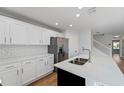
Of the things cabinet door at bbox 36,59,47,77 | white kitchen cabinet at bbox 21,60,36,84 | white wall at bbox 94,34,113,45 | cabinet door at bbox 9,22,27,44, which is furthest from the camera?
white wall at bbox 94,34,113,45

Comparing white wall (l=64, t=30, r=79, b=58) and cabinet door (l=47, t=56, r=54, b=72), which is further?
white wall (l=64, t=30, r=79, b=58)

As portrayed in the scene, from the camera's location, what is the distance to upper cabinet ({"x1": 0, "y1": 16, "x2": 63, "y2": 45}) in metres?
2.88

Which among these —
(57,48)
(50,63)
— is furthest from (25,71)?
(57,48)

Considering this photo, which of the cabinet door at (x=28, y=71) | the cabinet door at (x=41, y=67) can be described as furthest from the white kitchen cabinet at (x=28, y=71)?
the cabinet door at (x=41, y=67)

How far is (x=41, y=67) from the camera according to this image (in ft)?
14.4

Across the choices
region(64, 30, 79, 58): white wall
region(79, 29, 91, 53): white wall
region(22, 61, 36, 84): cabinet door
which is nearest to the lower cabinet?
region(22, 61, 36, 84): cabinet door

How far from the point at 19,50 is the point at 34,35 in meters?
0.78

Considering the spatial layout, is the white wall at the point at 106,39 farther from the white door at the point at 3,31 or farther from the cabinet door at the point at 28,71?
the white door at the point at 3,31

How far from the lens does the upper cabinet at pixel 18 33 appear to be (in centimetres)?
288

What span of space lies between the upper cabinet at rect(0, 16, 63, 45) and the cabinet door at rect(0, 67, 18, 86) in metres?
0.73

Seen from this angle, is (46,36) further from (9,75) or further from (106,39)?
(106,39)

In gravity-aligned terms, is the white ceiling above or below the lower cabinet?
above

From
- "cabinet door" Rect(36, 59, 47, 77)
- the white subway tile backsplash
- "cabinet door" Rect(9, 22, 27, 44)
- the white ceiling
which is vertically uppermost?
the white ceiling

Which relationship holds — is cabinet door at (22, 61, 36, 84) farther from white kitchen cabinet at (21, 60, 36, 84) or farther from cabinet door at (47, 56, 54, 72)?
cabinet door at (47, 56, 54, 72)
